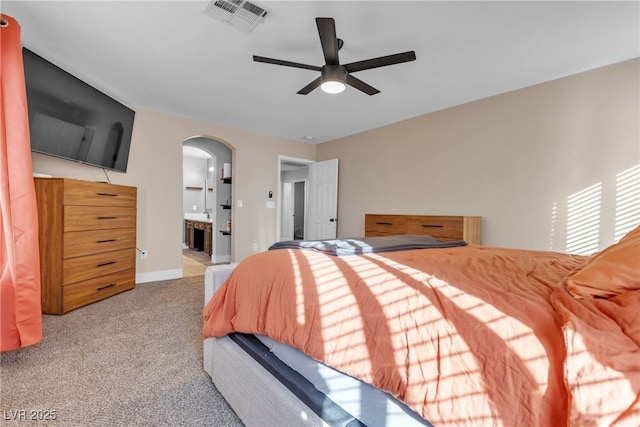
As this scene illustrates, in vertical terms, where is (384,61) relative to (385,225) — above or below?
A: above

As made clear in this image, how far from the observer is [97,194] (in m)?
2.94

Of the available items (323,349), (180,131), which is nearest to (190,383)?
(323,349)

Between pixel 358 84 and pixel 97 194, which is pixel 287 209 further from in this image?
pixel 358 84

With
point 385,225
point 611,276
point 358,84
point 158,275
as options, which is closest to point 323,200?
point 385,225

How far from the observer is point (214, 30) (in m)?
2.16

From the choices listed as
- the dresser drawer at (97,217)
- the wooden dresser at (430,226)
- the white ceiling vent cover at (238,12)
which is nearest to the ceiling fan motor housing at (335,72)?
the white ceiling vent cover at (238,12)

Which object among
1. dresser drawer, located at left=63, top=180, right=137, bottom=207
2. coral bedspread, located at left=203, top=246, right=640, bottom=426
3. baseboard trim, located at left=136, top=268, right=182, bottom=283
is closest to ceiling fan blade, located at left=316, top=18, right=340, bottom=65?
coral bedspread, located at left=203, top=246, right=640, bottom=426

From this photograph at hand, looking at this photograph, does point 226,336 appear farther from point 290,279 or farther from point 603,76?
point 603,76

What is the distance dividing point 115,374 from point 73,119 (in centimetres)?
254

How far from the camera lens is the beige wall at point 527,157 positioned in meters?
2.55

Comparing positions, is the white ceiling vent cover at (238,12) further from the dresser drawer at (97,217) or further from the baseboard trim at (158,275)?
the baseboard trim at (158,275)

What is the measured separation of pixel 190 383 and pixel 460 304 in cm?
159

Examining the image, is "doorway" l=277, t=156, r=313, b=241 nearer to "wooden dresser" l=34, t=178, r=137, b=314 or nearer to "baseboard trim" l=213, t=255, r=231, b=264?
"baseboard trim" l=213, t=255, r=231, b=264

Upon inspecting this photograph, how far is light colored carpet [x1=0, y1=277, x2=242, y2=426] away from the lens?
1.39 m
